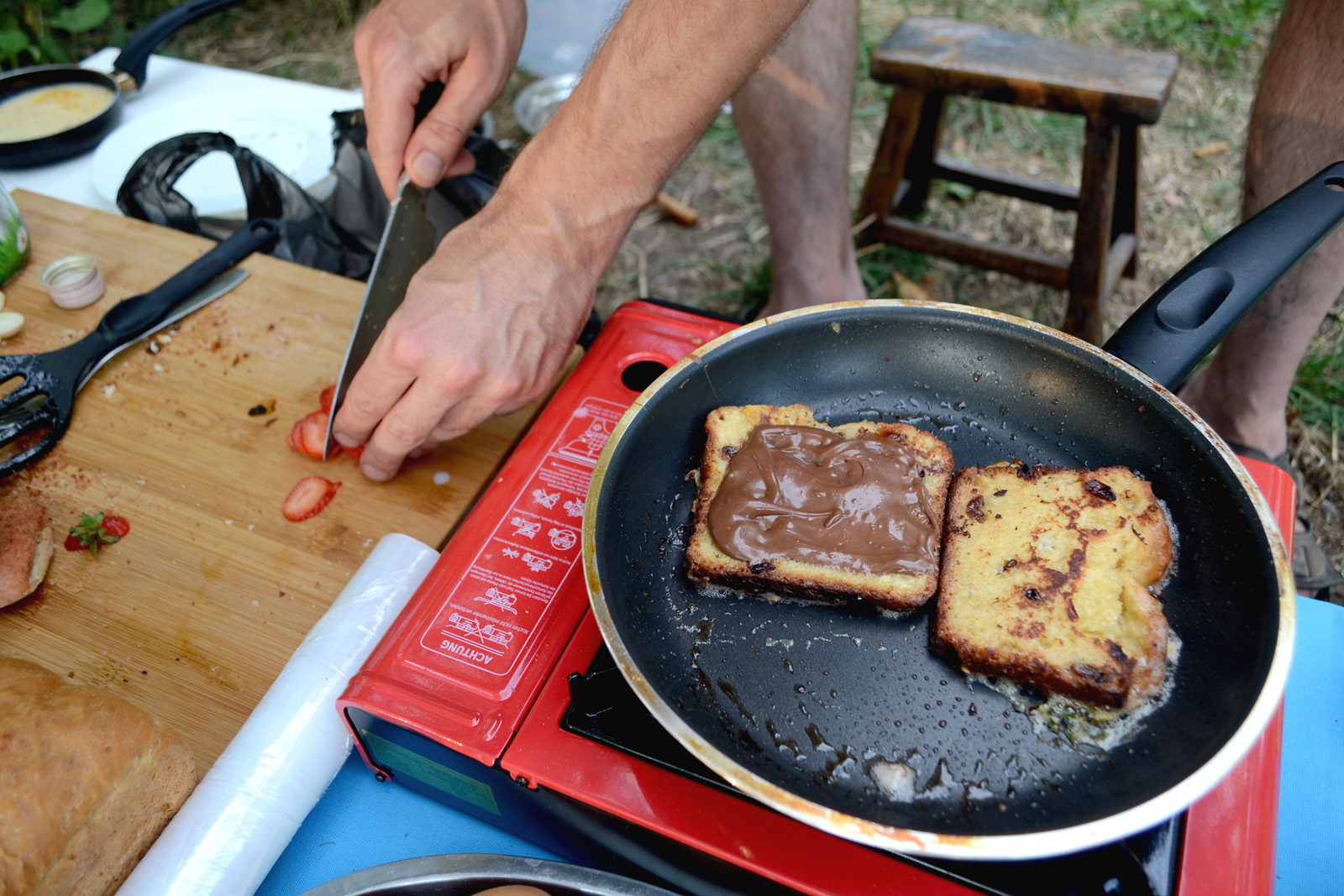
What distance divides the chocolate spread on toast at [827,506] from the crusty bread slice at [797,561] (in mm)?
16

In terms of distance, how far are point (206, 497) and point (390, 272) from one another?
2.11 feet

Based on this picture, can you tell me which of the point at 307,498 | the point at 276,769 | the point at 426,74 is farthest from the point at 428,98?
the point at 276,769

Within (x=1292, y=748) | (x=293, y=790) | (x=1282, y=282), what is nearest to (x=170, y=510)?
(x=293, y=790)

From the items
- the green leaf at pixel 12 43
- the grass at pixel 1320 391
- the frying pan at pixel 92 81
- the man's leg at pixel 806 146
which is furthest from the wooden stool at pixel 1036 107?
the green leaf at pixel 12 43

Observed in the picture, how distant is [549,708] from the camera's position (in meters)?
1.20

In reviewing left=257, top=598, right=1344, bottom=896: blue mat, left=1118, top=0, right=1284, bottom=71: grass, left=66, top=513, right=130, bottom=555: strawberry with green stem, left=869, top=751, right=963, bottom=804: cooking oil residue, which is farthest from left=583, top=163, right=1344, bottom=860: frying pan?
left=1118, top=0, right=1284, bottom=71: grass

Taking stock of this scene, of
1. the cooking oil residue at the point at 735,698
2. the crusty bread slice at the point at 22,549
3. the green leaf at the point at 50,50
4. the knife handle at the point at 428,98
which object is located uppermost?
the knife handle at the point at 428,98

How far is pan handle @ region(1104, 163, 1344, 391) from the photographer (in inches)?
52.9

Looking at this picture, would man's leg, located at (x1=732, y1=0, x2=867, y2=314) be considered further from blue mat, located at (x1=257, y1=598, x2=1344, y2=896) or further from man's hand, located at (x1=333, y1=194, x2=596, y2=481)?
blue mat, located at (x1=257, y1=598, x2=1344, y2=896)

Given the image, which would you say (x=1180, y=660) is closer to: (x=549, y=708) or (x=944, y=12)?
(x=549, y=708)

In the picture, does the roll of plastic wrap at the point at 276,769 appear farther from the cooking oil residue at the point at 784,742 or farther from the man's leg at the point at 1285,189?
the man's leg at the point at 1285,189

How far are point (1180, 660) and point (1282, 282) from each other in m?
1.44

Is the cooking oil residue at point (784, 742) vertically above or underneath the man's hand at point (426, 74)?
underneath

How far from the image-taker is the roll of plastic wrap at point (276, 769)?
1.12 m
